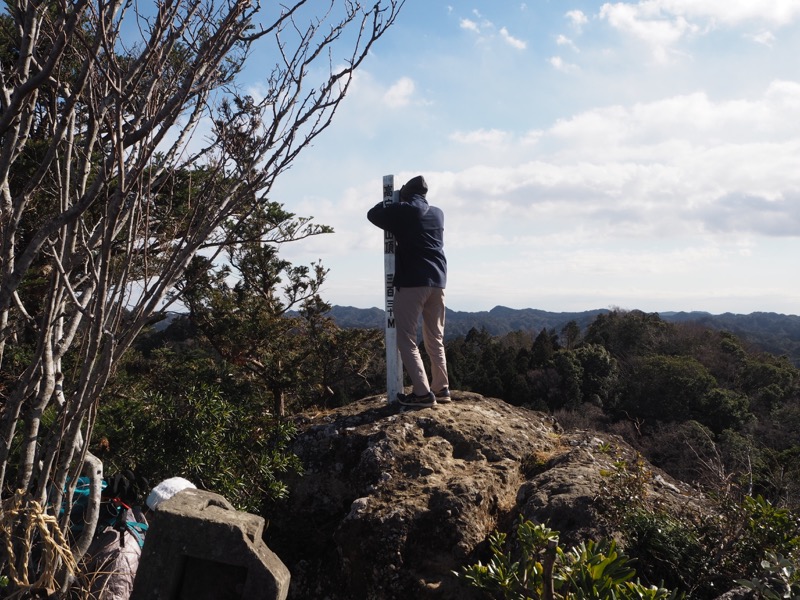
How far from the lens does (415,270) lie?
15.2ft

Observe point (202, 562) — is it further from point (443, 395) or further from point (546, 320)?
point (546, 320)

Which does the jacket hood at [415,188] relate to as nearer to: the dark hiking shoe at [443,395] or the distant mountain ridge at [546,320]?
the dark hiking shoe at [443,395]

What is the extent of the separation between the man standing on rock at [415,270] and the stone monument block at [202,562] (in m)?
2.68

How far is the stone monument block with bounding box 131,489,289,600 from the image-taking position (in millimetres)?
2035

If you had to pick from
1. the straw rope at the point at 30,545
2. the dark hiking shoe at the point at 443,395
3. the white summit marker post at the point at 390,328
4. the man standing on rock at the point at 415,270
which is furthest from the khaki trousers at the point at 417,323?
the straw rope at the point at 30,545

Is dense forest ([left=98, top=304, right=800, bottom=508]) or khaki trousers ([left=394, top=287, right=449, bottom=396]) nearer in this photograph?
dense forest ([left=98, top=304, right=800, bottom=508])

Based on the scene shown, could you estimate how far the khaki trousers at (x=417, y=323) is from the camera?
4688mm

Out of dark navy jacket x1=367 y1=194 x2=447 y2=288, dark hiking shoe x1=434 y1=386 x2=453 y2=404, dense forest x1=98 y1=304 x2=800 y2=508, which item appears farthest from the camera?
dark hiking shoe x1=434 y1=386 x2=453 y2=404

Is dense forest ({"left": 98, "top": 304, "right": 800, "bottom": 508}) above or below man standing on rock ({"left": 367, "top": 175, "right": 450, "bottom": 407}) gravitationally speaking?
below

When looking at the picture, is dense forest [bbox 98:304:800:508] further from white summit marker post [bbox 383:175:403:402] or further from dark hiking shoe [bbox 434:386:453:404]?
dark hiking shoe [bbox 434:386:453:404]

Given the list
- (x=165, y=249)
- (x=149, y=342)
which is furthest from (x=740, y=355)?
(x=165, y=249)

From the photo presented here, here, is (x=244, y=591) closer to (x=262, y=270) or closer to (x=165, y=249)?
(x=165, y=249)

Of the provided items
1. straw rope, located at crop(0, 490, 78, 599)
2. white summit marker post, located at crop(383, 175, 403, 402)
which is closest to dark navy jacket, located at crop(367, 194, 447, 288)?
white summit marker post, located at crop(383, 175, 403, 402)

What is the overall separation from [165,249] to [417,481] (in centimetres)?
219
